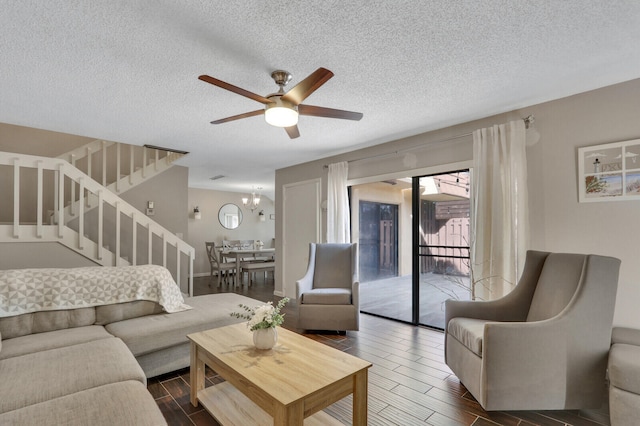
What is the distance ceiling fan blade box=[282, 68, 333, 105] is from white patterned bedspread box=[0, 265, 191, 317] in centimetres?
222

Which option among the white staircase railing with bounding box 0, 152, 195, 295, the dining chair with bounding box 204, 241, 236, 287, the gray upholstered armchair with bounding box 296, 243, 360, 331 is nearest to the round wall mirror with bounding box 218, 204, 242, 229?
the dining chair with bounding box 204, 241, 236, 287

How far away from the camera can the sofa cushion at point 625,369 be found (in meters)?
1.70

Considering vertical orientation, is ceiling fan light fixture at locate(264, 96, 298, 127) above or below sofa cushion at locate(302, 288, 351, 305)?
above

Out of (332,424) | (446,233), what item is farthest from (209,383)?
(446,233)

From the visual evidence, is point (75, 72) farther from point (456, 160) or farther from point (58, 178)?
point (456, 160)

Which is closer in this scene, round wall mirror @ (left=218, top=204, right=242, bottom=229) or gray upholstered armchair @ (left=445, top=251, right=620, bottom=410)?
gray upholstered armchair @ (left=445, top=251, right=620, bottom=410)

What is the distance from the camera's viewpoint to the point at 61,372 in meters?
1.69

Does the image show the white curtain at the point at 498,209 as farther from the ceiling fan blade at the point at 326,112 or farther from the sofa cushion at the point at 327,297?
the ceiling fan blade at the point at 326,112

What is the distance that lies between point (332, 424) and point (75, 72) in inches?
124

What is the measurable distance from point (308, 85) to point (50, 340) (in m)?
2.60

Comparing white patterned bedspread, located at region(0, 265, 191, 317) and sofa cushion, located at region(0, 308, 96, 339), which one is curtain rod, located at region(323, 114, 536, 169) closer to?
white patterned bedspread, located at region(0, 265, 191, 317)

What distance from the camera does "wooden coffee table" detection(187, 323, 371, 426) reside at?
4.88ft

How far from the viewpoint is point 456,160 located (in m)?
3.51

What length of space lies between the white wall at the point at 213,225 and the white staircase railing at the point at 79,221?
2.33m
